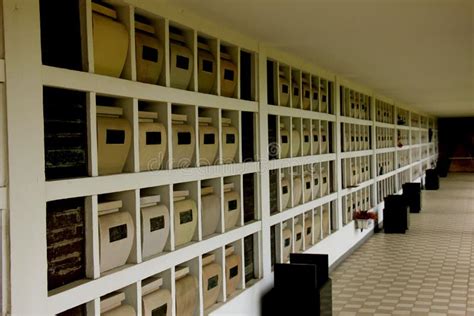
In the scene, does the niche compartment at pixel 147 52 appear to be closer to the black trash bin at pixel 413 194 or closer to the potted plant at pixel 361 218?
the potted plant at pixel 361 218

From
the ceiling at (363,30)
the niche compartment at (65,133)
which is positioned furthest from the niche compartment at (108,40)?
the ceiling at (363,30)

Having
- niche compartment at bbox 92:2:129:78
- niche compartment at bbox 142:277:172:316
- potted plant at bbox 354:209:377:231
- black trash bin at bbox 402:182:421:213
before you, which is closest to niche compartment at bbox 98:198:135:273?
niche compartment at bbox 142:277:172:316

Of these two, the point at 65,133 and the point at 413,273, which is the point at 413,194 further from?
the point at 65,133

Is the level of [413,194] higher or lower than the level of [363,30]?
lower

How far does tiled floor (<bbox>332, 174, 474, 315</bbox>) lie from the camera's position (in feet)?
11.1

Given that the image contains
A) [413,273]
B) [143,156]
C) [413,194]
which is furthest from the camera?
[413,194]

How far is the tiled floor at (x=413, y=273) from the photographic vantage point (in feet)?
11.1

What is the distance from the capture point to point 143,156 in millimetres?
1890

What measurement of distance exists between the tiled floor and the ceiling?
146 cm

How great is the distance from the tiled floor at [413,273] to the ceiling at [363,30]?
4.79ft

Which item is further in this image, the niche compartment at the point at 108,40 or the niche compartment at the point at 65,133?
the niche compartment at the point at 108,40

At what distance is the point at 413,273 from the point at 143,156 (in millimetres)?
2919

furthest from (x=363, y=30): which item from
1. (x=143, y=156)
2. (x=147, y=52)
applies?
(x=143, y=156)

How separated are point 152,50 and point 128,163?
390mm
